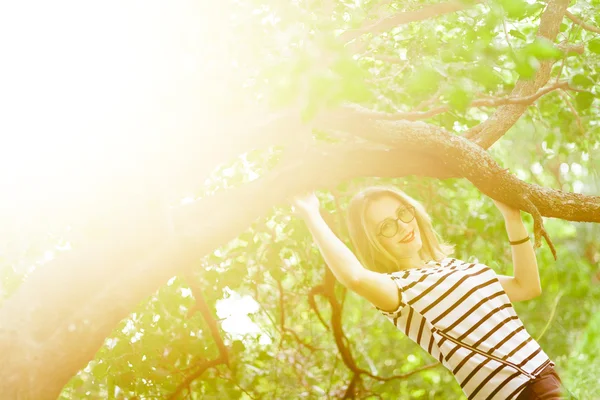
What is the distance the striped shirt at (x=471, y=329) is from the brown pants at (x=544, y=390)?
2 cm

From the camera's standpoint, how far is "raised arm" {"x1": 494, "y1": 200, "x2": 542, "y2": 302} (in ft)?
11.3

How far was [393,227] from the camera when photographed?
3436mm

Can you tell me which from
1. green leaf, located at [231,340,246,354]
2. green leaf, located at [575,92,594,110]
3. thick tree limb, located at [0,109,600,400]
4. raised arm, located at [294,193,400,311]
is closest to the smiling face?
thick tree limb, located at [0,109,600,400]

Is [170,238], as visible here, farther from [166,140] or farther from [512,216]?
[512,216]

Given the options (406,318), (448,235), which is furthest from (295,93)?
(448,235)

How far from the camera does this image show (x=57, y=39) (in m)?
3.68

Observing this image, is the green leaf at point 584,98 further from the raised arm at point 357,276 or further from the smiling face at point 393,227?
the raised arm at point 357,276

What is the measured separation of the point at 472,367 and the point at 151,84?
204 centimetres

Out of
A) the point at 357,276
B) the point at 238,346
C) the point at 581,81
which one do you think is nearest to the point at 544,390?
the point at 357,276

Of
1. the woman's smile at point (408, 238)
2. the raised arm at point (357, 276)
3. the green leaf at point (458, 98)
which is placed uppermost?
the green leaf at point (458, 98)

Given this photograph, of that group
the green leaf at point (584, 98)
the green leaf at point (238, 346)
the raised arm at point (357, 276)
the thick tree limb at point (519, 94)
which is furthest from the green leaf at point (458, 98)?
the green leaf at point (238, 346)

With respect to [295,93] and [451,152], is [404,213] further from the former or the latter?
[295,93]

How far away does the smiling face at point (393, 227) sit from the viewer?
3422mm

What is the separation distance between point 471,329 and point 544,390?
1.23 ft
